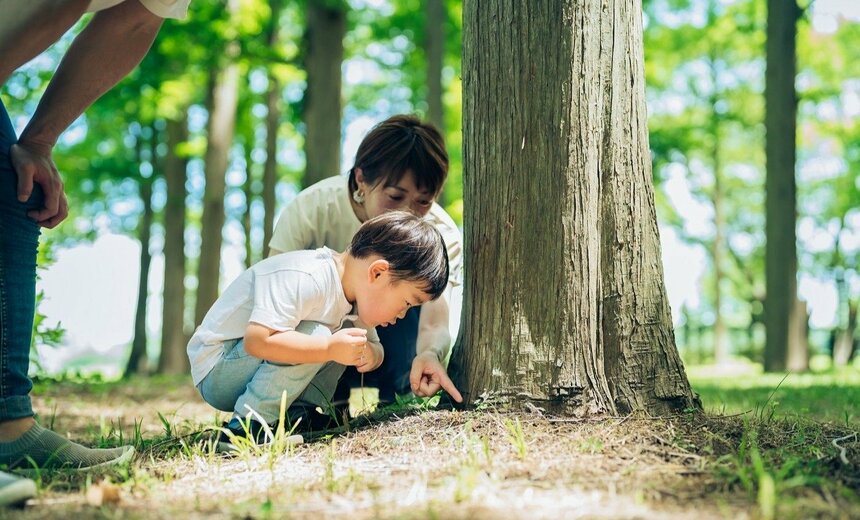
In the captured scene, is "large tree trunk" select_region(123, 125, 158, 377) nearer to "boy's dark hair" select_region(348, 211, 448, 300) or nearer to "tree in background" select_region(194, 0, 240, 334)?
"tree in background" select_region(194, 0, 240, 334)

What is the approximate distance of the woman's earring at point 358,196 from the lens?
3518 mm

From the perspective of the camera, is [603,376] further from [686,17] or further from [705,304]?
[705,304]

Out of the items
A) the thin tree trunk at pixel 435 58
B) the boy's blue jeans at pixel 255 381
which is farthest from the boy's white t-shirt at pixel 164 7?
the thin tree trunk at pixel 435 58

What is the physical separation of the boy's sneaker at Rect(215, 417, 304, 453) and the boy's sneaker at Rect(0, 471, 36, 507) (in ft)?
2.17

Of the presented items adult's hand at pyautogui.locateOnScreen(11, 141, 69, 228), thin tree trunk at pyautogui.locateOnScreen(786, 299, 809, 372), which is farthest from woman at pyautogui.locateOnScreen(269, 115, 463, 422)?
thin tree trunk at pyautogui.locateOnScreen(786, 299, 809, 372)

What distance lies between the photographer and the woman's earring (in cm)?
352

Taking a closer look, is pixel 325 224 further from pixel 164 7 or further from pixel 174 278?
pixel 174 278

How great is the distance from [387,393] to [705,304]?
106 feet

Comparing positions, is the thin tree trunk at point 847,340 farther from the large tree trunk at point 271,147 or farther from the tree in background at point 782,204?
the large tree trunk at point 271,147

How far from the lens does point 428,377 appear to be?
2953 mm

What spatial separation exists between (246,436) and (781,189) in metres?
8.60

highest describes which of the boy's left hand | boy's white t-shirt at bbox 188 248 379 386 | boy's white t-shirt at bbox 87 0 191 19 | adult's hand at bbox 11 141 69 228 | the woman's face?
boy's white t-shirt at bbox 87 0 191 19

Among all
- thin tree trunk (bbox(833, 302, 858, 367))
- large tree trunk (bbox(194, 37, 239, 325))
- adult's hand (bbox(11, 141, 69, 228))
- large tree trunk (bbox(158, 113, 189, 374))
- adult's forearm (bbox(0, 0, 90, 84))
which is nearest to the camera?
adult's forearm (bbox(0, 0, 90, 84))

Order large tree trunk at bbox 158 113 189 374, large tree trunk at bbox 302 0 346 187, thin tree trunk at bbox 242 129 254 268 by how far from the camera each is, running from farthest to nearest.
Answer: thin tree trunk at bbox 242 129 254 268, large tree trunk at bbox 158 113 189 374, large tree trunk at bbox 302 0 346 187
